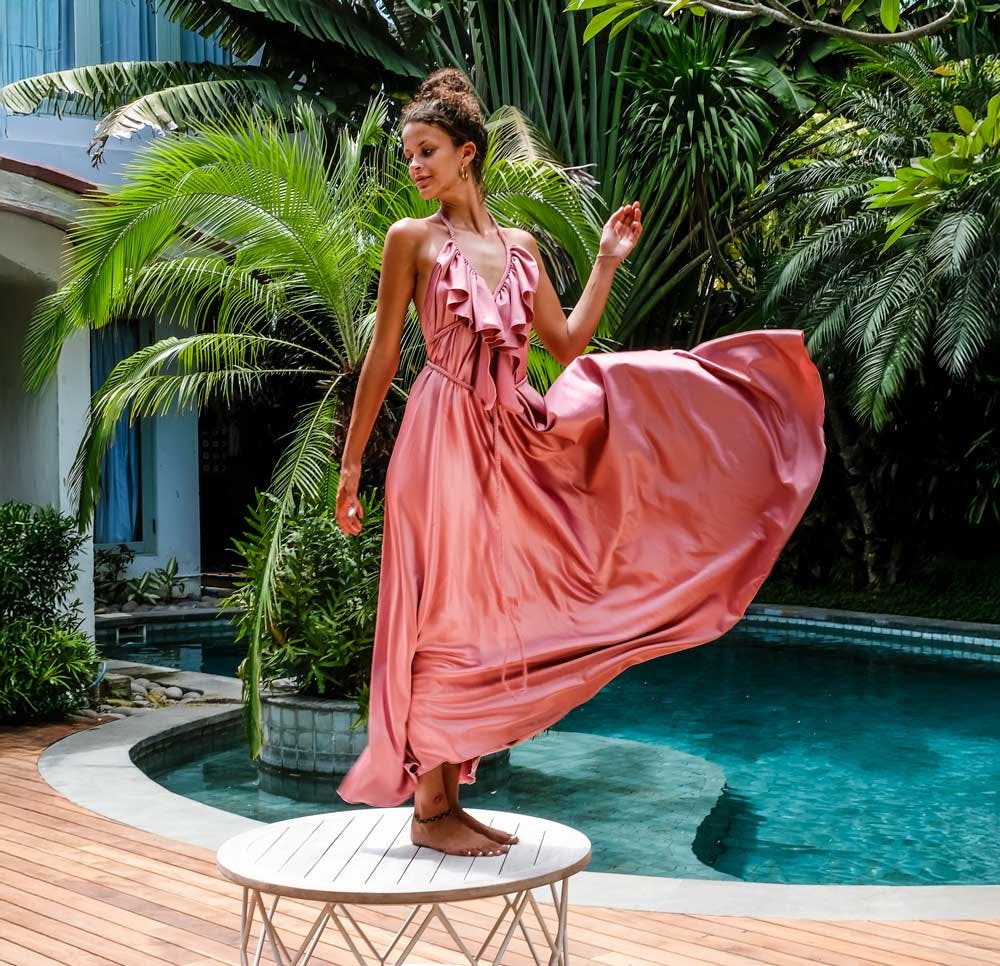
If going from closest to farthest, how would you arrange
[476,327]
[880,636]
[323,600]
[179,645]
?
[476,327]
[323,600]
[179,645]
[880,636]

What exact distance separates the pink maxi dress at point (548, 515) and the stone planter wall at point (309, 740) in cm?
353

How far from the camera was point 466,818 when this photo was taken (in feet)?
9.25

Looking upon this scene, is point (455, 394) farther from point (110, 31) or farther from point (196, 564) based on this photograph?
point (110, 31)

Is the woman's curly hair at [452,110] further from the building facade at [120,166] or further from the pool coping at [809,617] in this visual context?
the building facade at [120,166]

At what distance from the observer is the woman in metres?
2.72

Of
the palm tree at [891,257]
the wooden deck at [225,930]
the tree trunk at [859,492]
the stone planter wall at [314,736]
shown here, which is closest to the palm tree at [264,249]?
the stone planter wall at [314,736]

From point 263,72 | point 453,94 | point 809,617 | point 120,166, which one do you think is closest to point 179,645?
point 120,166

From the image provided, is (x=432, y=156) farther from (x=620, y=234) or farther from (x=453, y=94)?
(x=620, y=234)

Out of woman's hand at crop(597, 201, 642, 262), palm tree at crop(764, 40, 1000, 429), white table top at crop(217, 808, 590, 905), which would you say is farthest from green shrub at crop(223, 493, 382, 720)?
palm tree at crop(764, 40, 1000, 429)

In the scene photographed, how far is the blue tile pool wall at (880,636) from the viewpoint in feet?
37.0

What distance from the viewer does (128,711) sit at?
23.9 feet

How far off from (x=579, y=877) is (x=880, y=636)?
8286mm

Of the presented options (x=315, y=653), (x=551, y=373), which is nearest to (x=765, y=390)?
(x=551, y=373)

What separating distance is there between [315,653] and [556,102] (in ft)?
26.0
